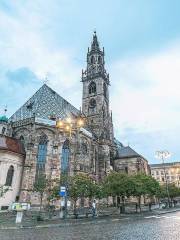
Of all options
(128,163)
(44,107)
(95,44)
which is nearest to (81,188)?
(44,107)

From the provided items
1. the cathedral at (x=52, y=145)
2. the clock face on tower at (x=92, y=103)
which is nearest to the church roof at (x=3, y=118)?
the cathedral at (x=52, y=145)

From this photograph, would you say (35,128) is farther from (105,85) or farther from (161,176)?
(161,176)

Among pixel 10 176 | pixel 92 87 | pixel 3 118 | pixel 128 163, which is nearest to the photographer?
pixel 10 176

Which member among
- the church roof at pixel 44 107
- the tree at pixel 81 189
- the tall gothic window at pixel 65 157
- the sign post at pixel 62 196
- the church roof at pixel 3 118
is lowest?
the sign post at pixel 62 196

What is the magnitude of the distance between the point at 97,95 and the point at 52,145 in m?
24.9

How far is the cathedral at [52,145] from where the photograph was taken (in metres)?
36.6

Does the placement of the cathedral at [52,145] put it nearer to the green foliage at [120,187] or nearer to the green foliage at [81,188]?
the green foliage at [81,188]

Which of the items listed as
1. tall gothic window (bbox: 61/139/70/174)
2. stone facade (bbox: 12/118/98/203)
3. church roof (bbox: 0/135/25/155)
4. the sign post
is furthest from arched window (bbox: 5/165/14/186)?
the sign post

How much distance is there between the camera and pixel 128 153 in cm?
6153

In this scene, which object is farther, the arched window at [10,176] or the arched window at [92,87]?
the arched window at [92,87]

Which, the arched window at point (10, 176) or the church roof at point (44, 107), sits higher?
the church roof at point (44, 107)

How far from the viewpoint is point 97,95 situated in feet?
203

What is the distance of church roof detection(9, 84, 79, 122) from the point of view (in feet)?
147

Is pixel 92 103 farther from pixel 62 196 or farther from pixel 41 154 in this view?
pixel 62 196
